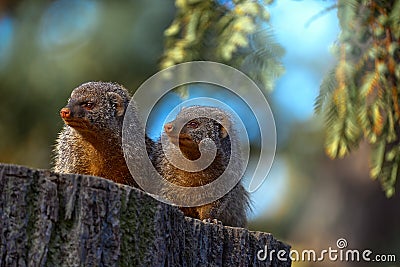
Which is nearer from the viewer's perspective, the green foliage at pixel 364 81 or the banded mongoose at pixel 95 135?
the banded mongoose at pixel 95 135

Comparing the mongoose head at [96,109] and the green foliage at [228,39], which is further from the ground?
the green foliage at [228,39]

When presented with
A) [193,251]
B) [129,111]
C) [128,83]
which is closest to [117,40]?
[128,83]

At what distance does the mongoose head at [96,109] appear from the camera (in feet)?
12.3

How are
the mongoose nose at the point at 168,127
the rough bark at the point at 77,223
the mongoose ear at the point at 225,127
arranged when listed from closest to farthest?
the rough bark at the point at 77,223 < the mongoose nose at the point at 168,127 < the mongoose ear at the point at 225,127

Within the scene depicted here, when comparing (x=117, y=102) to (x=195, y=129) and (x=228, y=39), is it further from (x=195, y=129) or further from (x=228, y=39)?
(x=228, y=39)

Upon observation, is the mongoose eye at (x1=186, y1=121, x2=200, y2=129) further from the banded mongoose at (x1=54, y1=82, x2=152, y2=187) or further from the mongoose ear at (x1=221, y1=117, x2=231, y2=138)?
the banded mongoose at (x1=54, y1=82, x2=152, y2=187)

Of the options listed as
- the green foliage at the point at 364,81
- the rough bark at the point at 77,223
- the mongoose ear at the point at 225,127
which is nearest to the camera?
the rough bark at the point at 77,223

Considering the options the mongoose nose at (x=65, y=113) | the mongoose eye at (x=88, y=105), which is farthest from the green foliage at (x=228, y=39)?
the mongoose nose at (x=65, y=113)

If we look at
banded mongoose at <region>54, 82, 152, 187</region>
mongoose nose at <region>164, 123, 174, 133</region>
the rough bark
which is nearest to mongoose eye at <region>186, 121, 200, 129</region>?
mongoose nose at <region>164, 123, 174, 133</region>

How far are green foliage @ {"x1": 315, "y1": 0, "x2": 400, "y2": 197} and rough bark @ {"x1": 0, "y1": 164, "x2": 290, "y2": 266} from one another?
6.39 feet

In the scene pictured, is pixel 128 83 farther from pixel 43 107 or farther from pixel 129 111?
pixel 129 111

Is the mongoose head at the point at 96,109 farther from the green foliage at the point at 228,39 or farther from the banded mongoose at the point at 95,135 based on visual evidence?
the green foliage at the point at 228,39

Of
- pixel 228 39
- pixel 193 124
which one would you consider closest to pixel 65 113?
pixel 193 124

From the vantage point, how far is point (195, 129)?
12.3 feet
